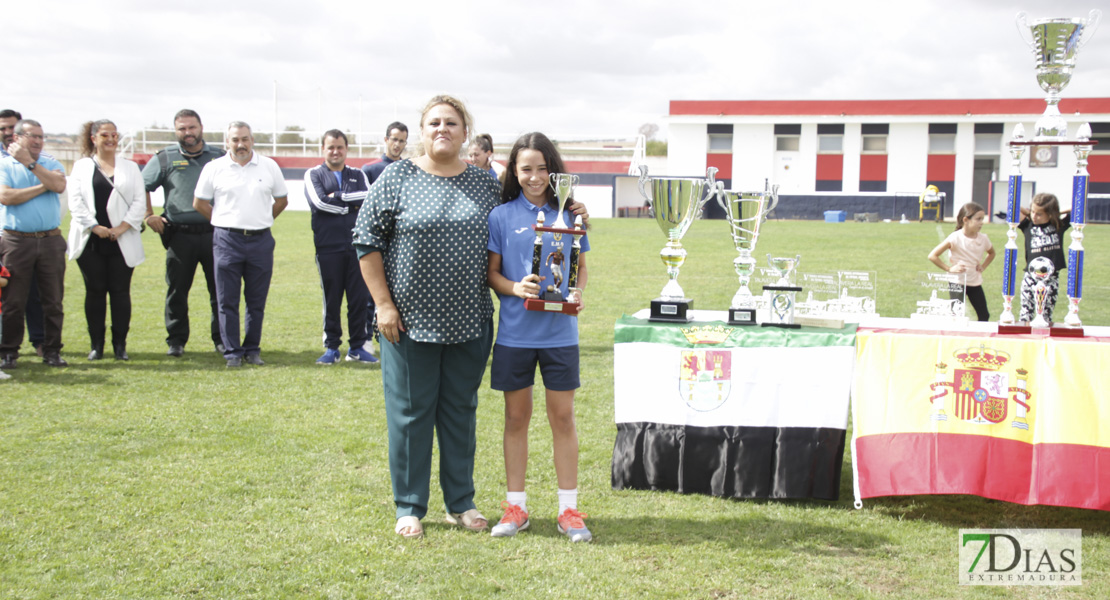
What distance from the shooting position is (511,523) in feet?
11.7

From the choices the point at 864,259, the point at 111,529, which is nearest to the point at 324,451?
the point at 111,529

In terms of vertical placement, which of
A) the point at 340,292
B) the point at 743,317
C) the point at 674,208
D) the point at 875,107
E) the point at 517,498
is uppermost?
the point at 875,107

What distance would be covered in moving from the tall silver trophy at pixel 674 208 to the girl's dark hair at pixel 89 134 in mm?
4929

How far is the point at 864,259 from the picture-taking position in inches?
664

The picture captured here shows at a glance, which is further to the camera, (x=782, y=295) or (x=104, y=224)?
(x=104, y=224)

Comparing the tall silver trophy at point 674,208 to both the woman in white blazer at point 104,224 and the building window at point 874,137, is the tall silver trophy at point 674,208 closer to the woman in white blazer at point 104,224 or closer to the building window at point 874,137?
the woman in white blazer at point 104,224

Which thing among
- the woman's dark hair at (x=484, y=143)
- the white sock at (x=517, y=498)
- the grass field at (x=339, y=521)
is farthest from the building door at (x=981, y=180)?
the white sock at (x=517, y=498)

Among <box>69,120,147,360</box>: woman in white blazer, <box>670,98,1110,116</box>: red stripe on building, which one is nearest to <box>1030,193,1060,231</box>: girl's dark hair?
<box>69,120,147,360</box>: woman in white blazer

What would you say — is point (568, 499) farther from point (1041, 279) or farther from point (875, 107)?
point (875, 107)

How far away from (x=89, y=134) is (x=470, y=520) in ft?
17.0

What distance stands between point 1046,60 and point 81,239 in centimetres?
659

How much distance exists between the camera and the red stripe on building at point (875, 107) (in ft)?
139

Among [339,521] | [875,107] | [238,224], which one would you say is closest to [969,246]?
[339,521]

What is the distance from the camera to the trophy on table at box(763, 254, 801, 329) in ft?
13.1
